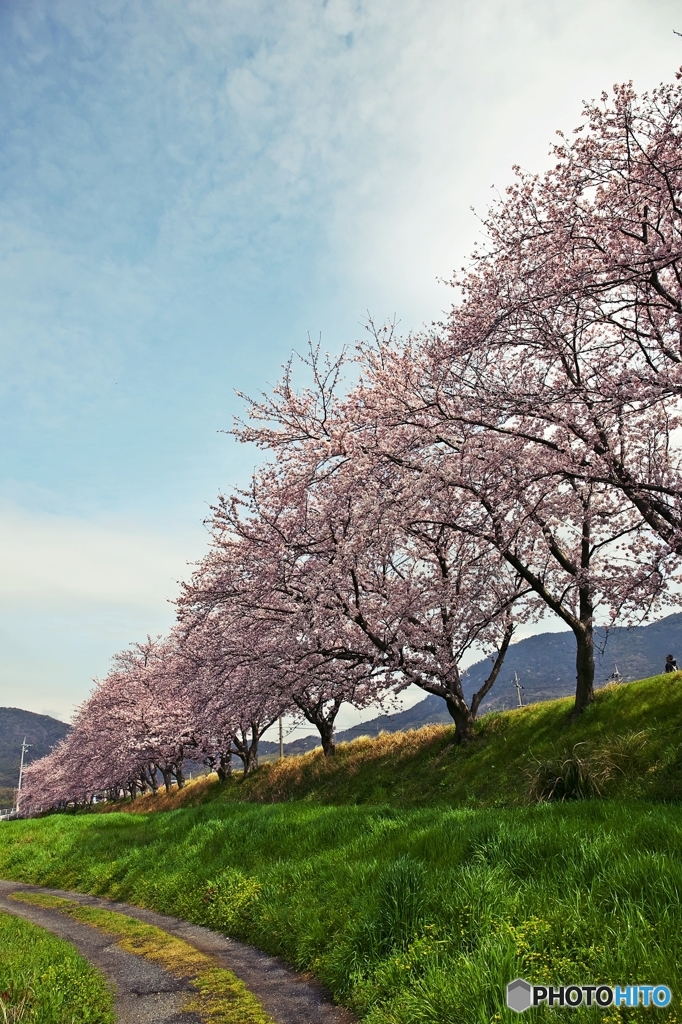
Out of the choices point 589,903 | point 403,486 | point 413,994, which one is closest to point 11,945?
point 413,994

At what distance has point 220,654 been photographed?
2202 centimetres

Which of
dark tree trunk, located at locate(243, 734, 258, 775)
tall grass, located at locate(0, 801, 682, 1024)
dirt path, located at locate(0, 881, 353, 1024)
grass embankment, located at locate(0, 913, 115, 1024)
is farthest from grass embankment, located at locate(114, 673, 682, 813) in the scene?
grass embankment, located at locate(0, 913, 115, 1024)

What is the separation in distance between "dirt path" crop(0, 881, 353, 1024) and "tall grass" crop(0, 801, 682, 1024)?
0.25 metres

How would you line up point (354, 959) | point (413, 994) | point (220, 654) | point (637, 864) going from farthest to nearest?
point (220, 654)
point (354, 959)
point (637, 864)
point (413, 994)

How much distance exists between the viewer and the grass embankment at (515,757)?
41.1 ft

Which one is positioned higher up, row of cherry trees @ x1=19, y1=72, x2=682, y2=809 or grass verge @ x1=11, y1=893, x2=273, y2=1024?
row of cherry trees @ x1=19, y1=72, x2=682, y2=809

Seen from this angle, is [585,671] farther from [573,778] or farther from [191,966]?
[191,966]

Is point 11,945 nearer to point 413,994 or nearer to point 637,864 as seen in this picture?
point 413,994

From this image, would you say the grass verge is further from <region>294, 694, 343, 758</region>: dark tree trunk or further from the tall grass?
<region>294, 694, 343, 758</region>: dark tree trunk

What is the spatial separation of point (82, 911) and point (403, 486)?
11.6 metres

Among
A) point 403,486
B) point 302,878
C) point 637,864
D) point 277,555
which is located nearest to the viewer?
point 637,864

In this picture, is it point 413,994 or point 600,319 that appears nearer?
point 413,994
